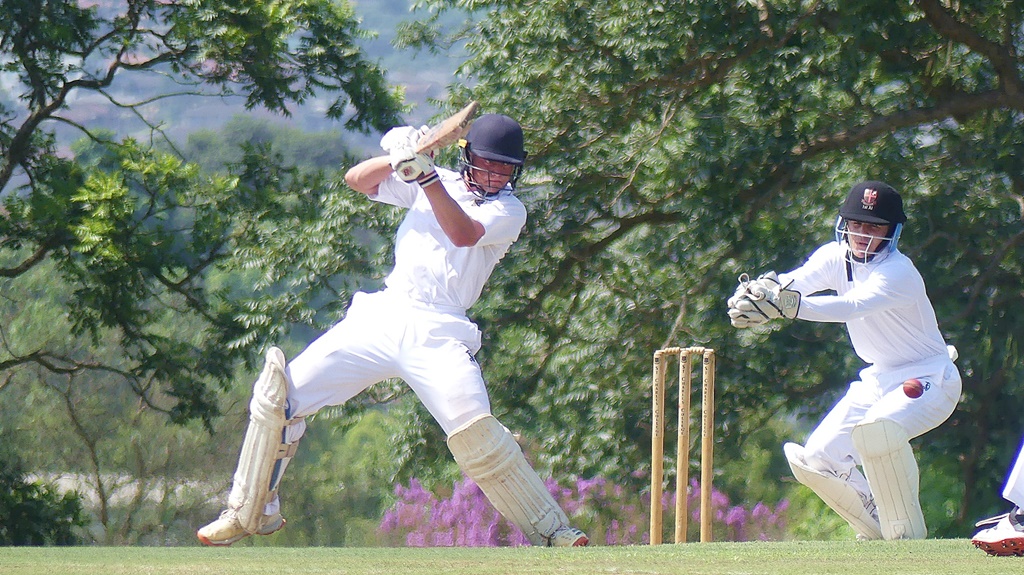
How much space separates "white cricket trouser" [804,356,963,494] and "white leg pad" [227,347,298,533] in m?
2.13

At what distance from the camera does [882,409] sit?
542 centimetres

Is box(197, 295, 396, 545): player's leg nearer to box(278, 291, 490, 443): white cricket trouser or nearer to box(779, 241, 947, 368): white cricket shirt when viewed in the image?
box(278, 291, 490, 443): white cricket trouser

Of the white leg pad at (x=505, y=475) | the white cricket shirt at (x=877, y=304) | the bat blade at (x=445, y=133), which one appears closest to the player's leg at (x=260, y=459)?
the white leg pad at (x=505, y=475)

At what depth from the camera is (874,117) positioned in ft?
31.7

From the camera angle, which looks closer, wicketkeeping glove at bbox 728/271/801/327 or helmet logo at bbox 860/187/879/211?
wicketkeeping glove at bbox 728/271/801/327

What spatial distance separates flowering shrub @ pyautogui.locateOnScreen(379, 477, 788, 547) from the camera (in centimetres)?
1434

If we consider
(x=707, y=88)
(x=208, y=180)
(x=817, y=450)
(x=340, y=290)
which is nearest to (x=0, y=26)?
(x=208, y=180)

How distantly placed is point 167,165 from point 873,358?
21.4ft

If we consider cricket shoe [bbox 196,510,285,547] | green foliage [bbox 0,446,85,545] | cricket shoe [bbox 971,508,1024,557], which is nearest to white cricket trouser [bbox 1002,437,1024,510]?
→ cricket shoe [bbox 971,508,1024,557]

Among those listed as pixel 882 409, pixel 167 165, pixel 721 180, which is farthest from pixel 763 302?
pixel 167 165

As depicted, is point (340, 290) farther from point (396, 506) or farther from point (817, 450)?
point (396, 506)

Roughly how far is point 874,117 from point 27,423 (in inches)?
612

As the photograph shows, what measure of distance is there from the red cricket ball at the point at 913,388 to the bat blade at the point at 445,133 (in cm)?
197

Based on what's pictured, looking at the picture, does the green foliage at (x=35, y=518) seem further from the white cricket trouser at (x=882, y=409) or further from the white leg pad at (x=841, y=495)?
the white cricket trouser at (x=882, y=409)
